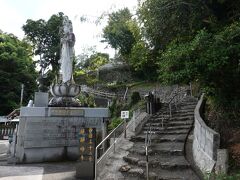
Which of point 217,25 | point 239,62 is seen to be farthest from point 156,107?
point 239,62

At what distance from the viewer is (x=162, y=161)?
841cm

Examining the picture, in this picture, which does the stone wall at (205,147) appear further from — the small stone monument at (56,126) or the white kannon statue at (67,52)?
the white kannon statue at (67,52)

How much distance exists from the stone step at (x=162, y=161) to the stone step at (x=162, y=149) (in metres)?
0.23

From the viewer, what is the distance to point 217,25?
27.9 feet

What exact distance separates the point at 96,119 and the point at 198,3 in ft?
22.6

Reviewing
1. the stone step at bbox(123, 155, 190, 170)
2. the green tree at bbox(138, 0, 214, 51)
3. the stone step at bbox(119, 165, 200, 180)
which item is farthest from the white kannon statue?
the stone step at bbox(119, 165, 200, 180)

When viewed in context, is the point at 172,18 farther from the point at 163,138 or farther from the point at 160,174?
the point at 160,174

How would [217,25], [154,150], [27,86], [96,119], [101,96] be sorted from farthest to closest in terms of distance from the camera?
[27,86] < [101,96] < [96,119] < [154,150] < [217,25]

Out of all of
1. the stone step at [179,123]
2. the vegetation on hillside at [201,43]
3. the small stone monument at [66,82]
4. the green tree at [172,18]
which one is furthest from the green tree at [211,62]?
the small stone monument at [66,82]

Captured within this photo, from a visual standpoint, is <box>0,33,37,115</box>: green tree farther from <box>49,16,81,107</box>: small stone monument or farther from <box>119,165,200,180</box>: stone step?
<box>119,165,200,180</box>: stone step

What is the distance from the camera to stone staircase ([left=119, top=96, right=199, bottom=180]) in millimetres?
7789

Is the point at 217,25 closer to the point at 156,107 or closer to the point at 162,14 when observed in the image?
the point at 162,14

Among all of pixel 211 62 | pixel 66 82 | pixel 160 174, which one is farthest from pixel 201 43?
pixel 66 82

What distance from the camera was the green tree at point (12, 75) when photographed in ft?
104
